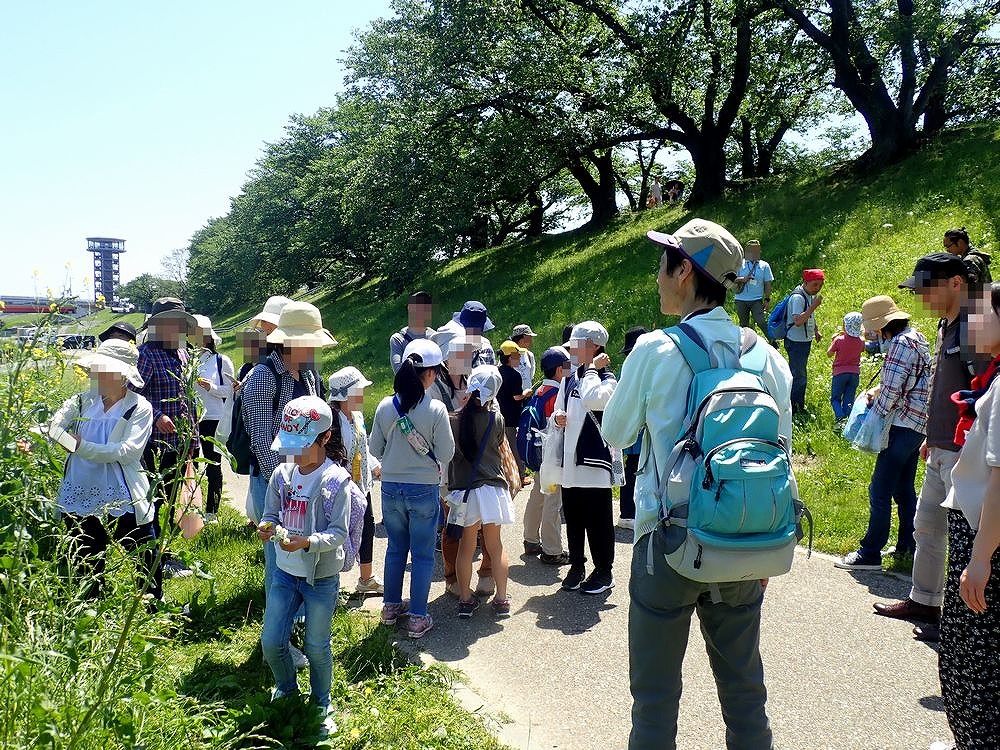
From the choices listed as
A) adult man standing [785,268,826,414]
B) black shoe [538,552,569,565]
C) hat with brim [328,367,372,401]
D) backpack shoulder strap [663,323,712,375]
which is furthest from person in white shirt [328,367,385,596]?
adult man standing [785,268,826,414]

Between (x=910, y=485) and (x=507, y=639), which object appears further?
(x=910, y=485)

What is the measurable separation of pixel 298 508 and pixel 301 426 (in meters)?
0.41

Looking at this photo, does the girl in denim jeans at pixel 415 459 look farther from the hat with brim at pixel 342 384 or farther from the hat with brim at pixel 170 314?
the hat with brim at pixel 170 314

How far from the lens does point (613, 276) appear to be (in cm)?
1680

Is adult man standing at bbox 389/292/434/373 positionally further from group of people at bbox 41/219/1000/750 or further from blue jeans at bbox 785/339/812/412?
blue jeans at bbox 785/339/812/412

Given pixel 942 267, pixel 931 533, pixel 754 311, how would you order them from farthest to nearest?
pixel 754 311 → pixel 931 533 → pixel 942 267

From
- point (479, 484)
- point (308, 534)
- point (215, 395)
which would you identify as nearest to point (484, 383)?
point (479, 484)

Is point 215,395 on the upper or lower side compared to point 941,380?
lower

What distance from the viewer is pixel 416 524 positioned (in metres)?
4.89

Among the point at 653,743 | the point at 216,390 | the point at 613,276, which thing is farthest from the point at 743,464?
the point at 613,276

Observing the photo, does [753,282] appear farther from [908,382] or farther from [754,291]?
[908,382]

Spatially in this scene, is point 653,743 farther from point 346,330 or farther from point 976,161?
point 346,330

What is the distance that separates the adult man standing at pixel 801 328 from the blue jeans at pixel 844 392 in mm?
414

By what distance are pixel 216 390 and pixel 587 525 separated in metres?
Answer: 3.92
